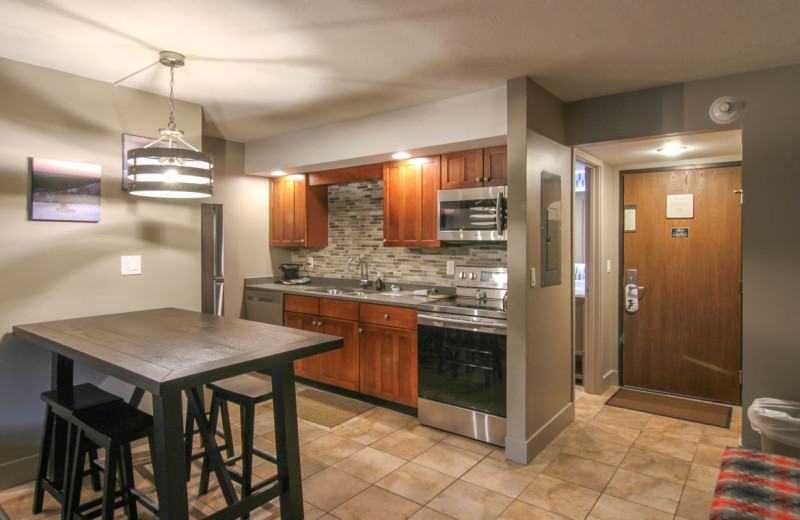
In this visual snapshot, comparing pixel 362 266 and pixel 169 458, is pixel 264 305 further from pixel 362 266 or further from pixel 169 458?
pixel 169 458

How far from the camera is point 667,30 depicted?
233 centimetres

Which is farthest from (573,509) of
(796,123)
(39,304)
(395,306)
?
(39,304)

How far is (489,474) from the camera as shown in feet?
9.36

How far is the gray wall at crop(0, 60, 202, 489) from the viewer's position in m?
2.77

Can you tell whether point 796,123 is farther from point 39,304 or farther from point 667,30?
point 39,304

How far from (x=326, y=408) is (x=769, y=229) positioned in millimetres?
3328

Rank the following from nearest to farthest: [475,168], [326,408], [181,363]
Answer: [181,363]
[475,168]
[326,408]

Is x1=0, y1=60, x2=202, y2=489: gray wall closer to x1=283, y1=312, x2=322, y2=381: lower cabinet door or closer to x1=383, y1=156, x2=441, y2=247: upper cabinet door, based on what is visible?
x1=283, y1=312, x2=322, y2=381: lower cabinet door

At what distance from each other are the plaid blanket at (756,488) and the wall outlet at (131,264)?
136 inches

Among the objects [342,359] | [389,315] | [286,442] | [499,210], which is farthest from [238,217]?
[286,442]

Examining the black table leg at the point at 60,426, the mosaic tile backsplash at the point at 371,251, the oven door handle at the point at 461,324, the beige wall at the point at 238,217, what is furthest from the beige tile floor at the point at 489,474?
Answer: the beige wall at the point at 238,217

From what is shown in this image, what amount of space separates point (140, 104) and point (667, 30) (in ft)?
10.9

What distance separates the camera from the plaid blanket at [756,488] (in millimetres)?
1562

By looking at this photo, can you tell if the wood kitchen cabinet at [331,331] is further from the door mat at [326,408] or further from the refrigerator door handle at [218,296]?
the refrigerator door handle at [218,296]
